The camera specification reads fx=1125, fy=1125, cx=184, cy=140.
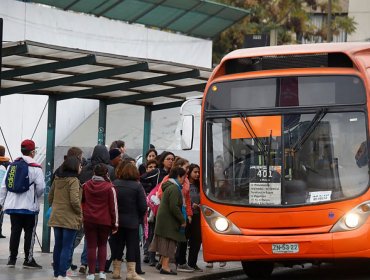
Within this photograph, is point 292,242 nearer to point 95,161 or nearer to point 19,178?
point 95,161

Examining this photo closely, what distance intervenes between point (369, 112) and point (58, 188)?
4.09 metres

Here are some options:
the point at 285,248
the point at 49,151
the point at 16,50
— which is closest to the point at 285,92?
the point at 285,248

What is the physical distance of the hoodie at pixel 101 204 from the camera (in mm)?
14445

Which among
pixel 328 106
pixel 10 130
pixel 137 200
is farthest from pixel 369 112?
pixel 10 130

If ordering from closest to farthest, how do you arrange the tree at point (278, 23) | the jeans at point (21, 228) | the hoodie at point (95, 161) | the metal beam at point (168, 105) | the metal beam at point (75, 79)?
the hoodie at point (95, 161) → the jeans at point (21, 228) → the metal beam at point (75, 79) → the metal beam at point (168, 105) → the tree at point (278, 23)

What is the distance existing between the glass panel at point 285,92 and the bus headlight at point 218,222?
→ 1.43 meters

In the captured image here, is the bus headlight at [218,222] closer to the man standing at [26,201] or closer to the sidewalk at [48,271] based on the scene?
the sidewalk at [48,271]

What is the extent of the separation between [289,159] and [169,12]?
72.8 feet

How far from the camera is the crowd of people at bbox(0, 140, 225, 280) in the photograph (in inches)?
563

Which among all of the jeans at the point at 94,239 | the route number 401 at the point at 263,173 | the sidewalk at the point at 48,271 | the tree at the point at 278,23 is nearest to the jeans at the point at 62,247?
the jeans at the point at 94,239

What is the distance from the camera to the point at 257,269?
1673 centimetres

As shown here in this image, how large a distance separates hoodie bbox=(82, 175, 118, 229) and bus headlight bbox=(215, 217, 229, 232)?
147 centimetres

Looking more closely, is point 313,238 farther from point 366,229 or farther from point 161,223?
point 161,223

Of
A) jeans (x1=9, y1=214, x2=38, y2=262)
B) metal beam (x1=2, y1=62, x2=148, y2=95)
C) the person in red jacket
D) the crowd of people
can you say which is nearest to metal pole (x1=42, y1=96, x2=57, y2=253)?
metal beam (x1=2, y1=62, x2=148, y2=95)
